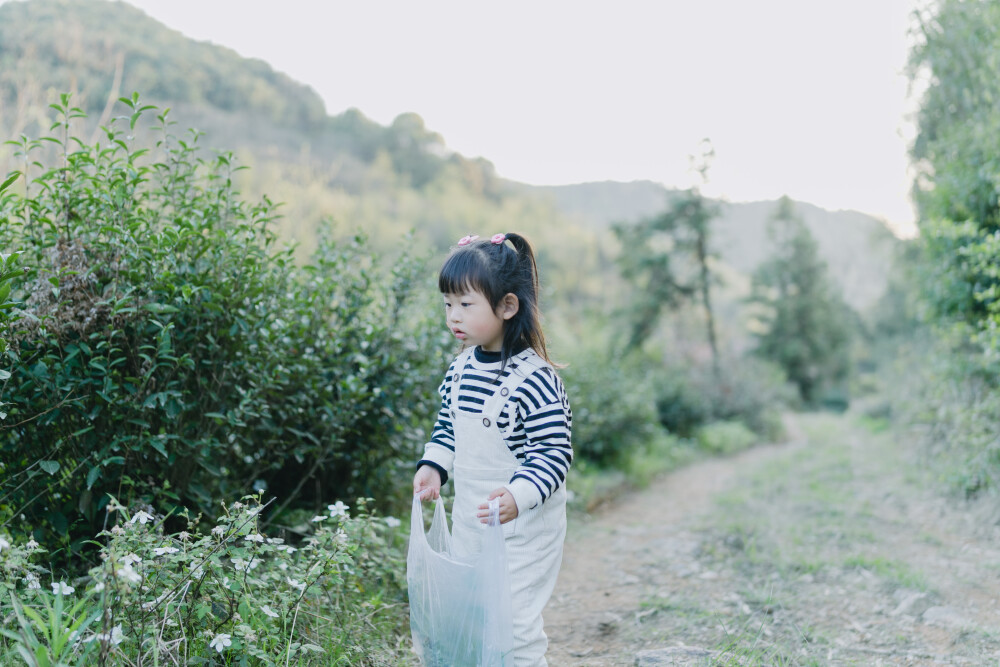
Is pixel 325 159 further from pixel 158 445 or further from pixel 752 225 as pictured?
pixel 158 445

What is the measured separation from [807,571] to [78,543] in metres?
3.96

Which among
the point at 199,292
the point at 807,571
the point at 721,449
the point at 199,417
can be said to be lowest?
the point at 721,449

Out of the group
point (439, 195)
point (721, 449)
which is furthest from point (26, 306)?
point (439, 195)

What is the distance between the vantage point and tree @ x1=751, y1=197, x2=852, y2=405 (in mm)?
30188

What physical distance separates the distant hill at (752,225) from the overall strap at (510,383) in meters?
12.9

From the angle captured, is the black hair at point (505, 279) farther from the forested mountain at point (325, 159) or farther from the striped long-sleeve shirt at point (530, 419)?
the forested mountain at point (325, 159)

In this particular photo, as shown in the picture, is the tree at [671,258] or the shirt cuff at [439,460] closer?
the shirt cuff at [439,460]

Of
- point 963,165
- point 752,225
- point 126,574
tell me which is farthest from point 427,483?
point 752,225

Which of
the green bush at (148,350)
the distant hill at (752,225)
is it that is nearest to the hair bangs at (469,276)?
the green bush at (148,350)

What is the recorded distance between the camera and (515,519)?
2.27 metres

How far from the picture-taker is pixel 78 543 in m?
2.74

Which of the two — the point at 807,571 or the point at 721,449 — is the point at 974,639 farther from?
the point at 721,449

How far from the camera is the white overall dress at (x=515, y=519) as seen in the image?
7.50 feet

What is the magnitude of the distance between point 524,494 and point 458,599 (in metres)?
0.45
